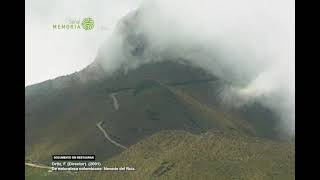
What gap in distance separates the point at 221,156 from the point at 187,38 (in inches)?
192

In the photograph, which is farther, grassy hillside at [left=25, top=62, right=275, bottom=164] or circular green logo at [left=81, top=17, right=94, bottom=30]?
grassy hillside at [left=25, top=62, right=275, bottom=164]

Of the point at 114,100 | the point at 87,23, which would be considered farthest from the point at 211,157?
the point at 87,23

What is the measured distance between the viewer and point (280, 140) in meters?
28.1

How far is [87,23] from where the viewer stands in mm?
25625

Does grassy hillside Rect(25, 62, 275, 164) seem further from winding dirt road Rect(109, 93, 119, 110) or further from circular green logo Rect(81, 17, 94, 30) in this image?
circular green logo Rect(81, 17, 94, 30)

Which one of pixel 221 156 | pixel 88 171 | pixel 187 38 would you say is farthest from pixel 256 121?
pixel 88 171

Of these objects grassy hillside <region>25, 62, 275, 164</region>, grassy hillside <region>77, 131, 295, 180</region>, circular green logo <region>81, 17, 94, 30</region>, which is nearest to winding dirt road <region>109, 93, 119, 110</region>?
grassy hillside <region>25, 62, 275, 164</region>

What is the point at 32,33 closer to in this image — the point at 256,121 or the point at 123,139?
the point at 123,139

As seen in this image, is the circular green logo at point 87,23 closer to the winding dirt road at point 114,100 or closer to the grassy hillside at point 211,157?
the grassy hillside at point 211,157

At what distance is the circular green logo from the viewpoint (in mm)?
25547

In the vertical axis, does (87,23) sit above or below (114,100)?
above

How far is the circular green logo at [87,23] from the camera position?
25.5 m

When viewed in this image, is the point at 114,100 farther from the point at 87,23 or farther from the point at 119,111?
the point at 87,23

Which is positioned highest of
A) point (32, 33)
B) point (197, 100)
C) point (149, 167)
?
point (32, 33)
